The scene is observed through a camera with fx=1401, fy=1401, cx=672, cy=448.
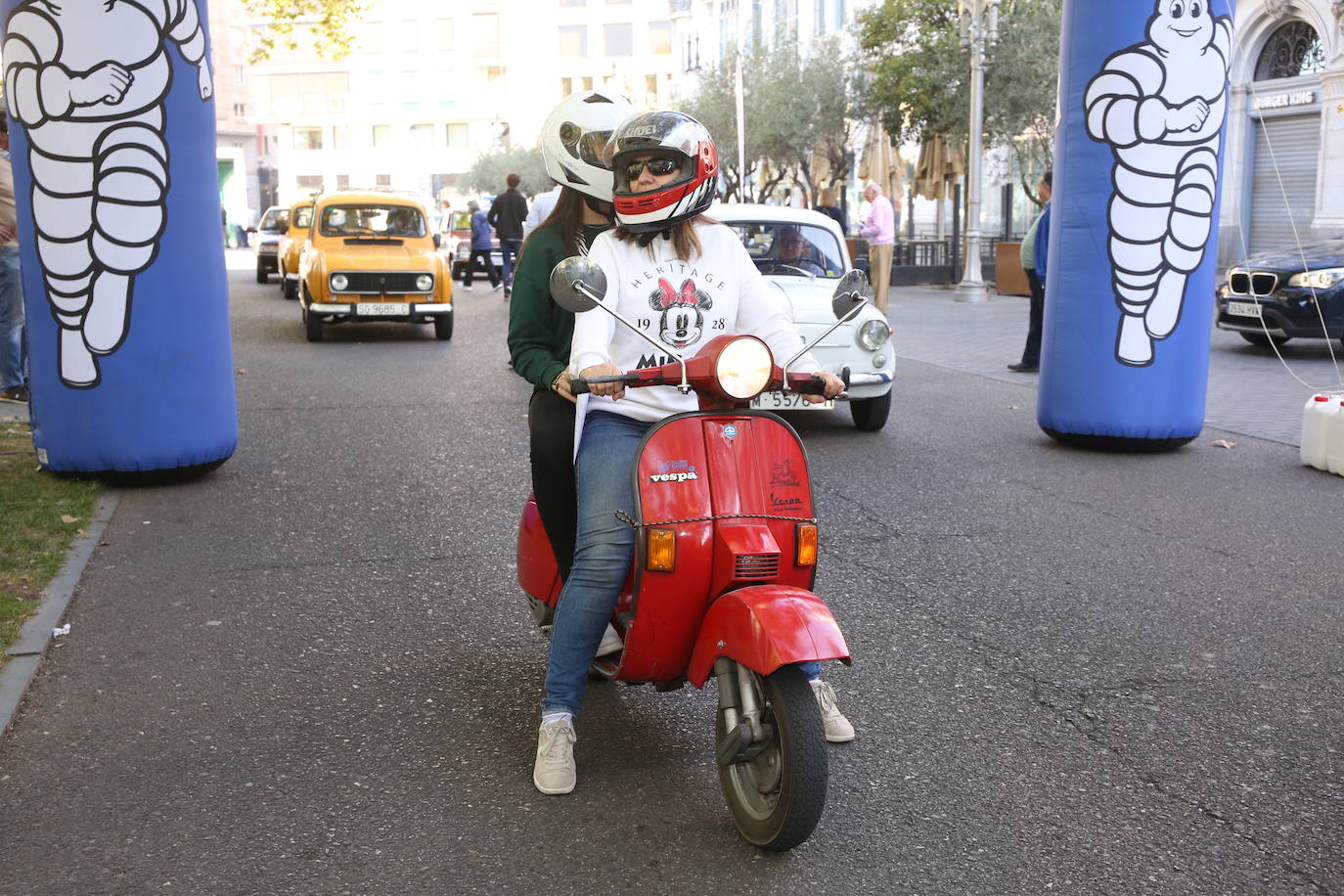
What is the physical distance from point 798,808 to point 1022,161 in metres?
25.1

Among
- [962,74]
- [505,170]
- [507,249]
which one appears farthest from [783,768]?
[505,170]

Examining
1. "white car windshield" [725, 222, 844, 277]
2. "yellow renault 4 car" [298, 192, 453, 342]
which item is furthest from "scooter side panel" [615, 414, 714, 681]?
"yellow renault 4 car" [298, 192, 453, 342]

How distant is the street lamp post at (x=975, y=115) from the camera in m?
22.9

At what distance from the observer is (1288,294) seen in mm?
14039

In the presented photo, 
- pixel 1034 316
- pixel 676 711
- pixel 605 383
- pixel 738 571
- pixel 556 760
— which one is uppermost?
pixel 605 383

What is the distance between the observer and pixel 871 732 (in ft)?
13.6

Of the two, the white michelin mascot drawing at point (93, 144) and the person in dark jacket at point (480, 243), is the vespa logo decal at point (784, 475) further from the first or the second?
the person in dark jacket at point (480, 243)

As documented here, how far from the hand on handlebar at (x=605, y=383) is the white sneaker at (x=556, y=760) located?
92cm

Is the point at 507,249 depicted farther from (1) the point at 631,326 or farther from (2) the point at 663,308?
(1) the point at 631,326

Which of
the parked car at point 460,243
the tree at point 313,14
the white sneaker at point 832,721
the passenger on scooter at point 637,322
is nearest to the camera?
the passenger on scooter at point 637,322

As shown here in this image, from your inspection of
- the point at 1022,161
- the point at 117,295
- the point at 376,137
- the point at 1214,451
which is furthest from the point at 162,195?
the point at 376,137

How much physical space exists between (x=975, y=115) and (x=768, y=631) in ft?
69.7

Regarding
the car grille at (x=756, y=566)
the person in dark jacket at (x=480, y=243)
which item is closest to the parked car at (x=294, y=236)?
the person in dark jacket at (x=480, y=243)

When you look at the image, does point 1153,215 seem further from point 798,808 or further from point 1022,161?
point 1022,161
